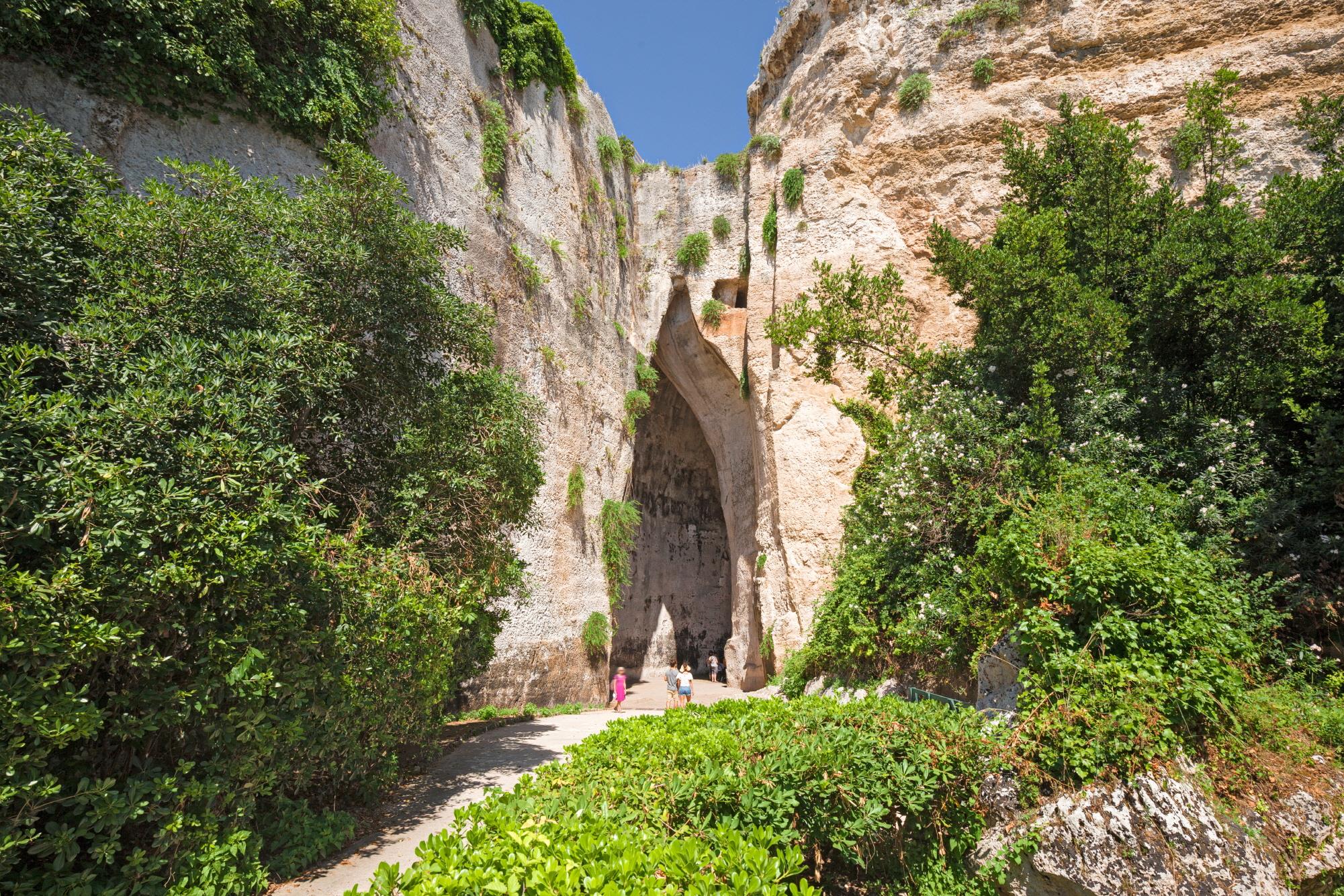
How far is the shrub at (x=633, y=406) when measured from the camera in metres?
17.6

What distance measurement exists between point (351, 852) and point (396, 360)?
172 inches

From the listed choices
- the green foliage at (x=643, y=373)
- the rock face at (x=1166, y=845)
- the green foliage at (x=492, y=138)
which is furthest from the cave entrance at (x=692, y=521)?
the rock face at (x=1166, y=845)

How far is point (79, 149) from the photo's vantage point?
655 centimetres

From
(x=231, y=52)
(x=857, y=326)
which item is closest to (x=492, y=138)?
(x=231, y=52)

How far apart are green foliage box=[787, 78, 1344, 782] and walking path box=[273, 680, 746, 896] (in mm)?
3462

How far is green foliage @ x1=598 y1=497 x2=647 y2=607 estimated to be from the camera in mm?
15758

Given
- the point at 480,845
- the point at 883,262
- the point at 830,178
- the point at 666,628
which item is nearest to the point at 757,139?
the point at 830,178

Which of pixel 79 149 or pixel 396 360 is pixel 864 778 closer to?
pixel 396 360

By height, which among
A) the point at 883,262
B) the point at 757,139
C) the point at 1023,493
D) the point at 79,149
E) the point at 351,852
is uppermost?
the point at 757,139

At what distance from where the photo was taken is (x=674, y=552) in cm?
2359

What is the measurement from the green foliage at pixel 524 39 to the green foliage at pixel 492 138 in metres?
1.51

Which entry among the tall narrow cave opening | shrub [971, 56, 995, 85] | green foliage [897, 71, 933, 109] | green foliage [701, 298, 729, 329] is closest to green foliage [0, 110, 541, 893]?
green foliage [701, 298, 729, 329]

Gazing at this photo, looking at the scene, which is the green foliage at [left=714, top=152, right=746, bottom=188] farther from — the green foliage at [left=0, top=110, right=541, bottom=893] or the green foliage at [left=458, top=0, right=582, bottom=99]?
the green foliage at [left=0, top=110, right=541, bottom=893]

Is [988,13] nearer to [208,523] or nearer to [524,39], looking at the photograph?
[524,39]
